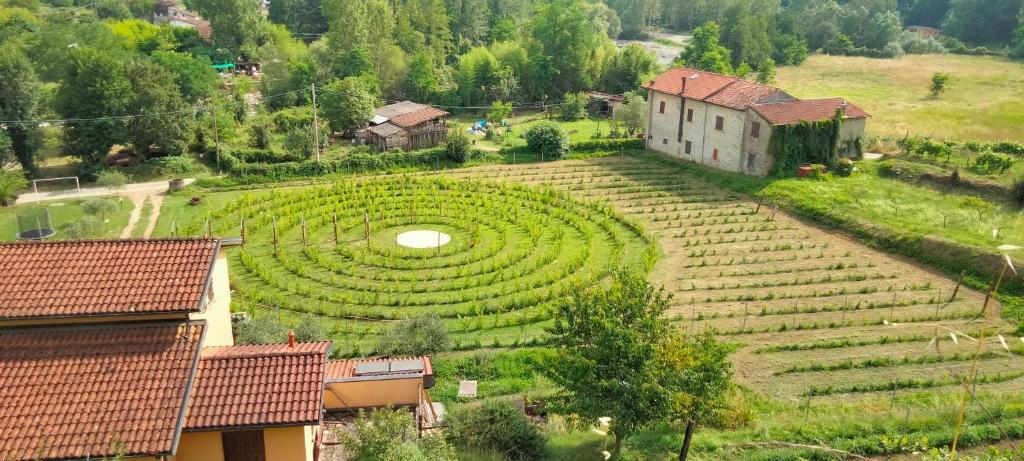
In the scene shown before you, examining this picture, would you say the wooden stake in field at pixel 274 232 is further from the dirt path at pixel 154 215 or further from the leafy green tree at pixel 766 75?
the leafy green tree at pixel 766 75

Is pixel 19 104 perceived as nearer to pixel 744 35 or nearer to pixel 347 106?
pixel 347 106

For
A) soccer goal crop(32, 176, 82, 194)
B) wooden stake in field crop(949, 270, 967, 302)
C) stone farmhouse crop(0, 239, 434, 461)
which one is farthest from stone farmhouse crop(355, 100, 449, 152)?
stone farmhouse crop(0, 239, 434, 461)

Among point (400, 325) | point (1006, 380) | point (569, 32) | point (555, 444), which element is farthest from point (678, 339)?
point (569, 32)

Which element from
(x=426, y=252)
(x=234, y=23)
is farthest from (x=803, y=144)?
(x=234, y=23)

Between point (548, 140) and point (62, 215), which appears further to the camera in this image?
point (548, 140)

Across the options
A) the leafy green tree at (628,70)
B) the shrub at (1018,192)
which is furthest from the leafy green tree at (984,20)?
the shrub at (1018,192)

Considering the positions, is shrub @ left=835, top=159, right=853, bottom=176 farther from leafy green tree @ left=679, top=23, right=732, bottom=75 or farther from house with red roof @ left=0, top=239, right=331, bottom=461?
house with red roof @ left=0, top=239, right=331, bottom=461
